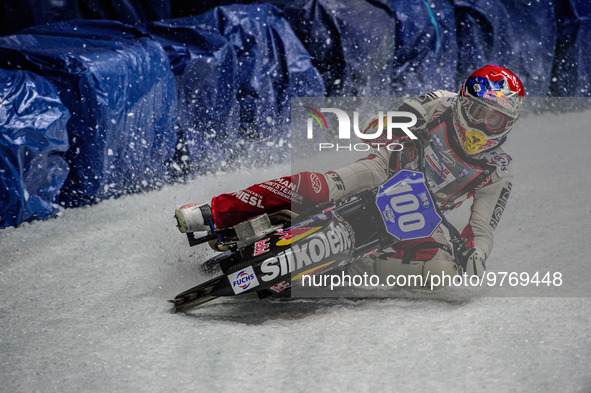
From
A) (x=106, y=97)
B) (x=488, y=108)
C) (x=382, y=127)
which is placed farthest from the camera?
(x=106, y=97)

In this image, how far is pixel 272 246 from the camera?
2.63 m

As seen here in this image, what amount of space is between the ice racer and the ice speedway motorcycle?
5 cm

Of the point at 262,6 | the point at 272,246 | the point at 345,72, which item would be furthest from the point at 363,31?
the point at 272,246

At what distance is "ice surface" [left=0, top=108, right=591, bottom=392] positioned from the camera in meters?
2.19

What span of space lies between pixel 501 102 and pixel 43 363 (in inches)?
89.7

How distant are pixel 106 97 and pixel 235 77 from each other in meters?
1.26

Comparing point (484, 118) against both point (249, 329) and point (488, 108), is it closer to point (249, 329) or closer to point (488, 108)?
point (488, 108)

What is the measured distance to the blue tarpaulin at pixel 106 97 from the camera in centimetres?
391

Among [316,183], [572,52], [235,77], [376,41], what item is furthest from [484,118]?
[572,52]

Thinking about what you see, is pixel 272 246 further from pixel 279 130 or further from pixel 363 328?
pixel 279 130

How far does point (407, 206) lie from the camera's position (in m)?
2.69

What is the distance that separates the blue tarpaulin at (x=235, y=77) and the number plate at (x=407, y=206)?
8.27 ft

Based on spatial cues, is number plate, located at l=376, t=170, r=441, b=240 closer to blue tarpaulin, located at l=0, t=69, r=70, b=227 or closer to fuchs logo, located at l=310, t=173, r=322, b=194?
fuchs logo, located at l=310, t=173, r=322, b=194

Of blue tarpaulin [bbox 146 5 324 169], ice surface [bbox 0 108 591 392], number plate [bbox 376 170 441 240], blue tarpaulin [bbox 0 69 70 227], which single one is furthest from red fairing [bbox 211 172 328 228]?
blue tarpaulin [bbox 146 5 324 169]
